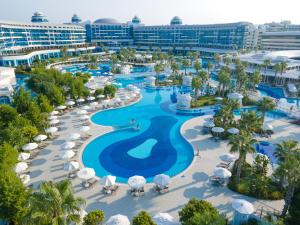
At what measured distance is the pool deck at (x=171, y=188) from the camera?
72.7 ft

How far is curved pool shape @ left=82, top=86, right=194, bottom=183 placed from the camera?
98.5 feet

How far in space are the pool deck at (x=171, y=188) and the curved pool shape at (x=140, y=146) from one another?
71.3 inches

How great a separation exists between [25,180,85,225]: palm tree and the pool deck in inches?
255

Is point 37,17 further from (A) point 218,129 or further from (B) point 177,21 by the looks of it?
(A) point 218,129

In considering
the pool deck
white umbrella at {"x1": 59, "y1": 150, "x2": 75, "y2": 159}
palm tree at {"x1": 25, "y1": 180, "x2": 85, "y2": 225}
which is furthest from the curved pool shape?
palm tree at {"x1": 25, "y1": 180, "x2": 85, "y2": 225}

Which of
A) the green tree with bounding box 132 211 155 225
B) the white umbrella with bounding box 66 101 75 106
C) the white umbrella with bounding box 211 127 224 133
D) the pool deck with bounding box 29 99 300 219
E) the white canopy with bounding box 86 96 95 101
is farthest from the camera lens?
the white canopy with bounding box 86 96 95 101

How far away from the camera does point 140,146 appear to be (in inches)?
1403

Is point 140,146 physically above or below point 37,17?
below

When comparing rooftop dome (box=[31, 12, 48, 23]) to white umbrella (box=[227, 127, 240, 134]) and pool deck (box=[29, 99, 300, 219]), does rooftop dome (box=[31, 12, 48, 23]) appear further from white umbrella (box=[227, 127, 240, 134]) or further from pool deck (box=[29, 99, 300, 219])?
white umbrella (box=[227, 127, 240, 134])

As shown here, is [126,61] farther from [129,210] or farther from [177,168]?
[129,210]

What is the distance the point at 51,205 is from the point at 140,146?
21.0 metres

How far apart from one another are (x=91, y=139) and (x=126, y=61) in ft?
244

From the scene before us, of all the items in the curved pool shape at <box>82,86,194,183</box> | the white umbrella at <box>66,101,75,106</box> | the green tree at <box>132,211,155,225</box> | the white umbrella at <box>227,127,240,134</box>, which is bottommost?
the curved pool shape at <box>82,86,194,183</box>

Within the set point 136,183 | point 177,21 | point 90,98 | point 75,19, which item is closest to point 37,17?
point 75,19
